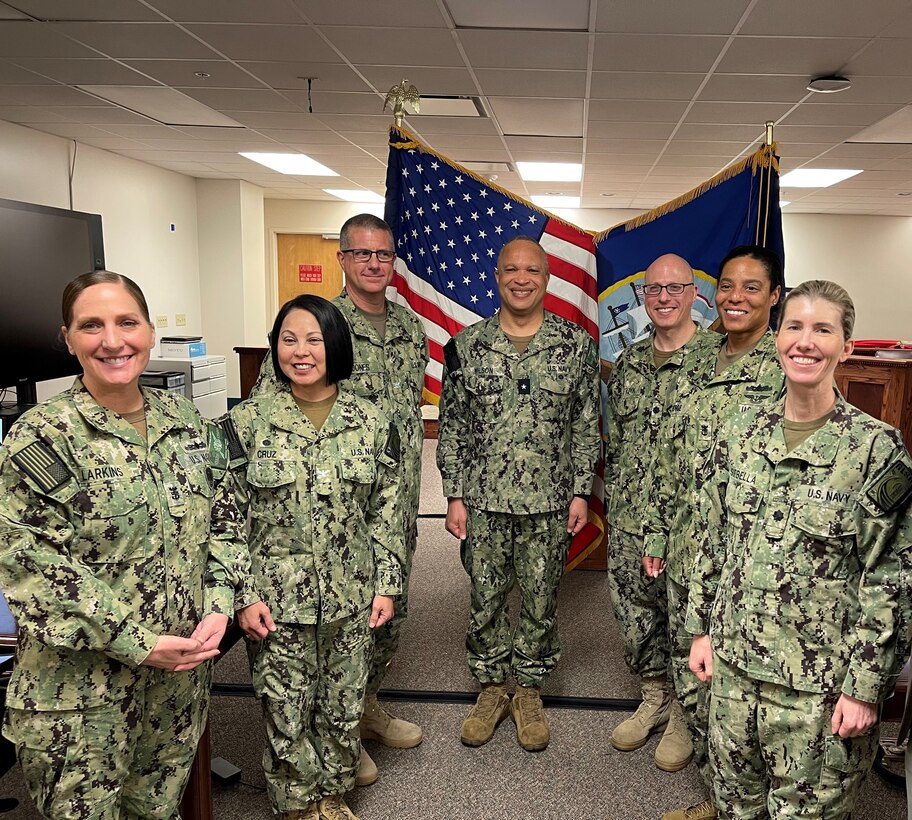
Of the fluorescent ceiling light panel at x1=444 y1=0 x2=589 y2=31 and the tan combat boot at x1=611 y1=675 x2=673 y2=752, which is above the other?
the fluorescent ceiling light panel at x1=444 y1=0 x2=589 y2=31

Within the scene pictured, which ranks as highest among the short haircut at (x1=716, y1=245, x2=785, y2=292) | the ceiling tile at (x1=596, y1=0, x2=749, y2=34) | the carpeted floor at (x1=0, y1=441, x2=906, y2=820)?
the ceiling tile at (x1=596, y1=0, x2=749, y2=34)

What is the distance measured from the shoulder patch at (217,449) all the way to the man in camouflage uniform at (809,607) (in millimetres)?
1165

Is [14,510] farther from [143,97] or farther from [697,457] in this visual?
[143,97]

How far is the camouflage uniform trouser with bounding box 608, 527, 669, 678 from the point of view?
2.54 metres

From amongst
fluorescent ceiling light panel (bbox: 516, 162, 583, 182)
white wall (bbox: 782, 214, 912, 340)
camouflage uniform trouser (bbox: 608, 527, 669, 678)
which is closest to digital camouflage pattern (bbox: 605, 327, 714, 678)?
camouflage uniform trouser (bbox: 608, 527, 669, 678)

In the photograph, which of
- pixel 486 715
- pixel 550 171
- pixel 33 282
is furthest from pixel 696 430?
pixel 550 171

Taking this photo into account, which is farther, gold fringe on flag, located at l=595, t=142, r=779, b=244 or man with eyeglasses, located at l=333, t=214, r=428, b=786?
gold fringe on flag, located at l=595, t=142, r=779, b=244

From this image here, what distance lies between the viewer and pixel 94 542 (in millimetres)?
1444

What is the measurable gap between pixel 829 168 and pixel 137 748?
763cm

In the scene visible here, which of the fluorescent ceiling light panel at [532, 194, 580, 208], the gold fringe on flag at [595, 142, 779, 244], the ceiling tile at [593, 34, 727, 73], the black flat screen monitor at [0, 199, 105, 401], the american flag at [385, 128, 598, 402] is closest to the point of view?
the gold fringe on flag at [595, 142, 779, 244]

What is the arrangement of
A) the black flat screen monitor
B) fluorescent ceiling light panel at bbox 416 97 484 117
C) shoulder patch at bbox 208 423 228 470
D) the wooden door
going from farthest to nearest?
1. the wooden door
2. fluorescent ceiling light panel at bbox 416 97 484 117
3. the black flat screen monitor
4. shoulder patch at bbox 208 423 228 470

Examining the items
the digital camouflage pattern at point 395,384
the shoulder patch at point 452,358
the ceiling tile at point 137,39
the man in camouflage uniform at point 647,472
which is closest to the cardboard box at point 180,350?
the ceiling tile at point 137,39

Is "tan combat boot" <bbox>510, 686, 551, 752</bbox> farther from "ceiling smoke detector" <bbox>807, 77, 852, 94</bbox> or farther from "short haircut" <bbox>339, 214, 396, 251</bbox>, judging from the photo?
"ceiling smoke detector" <bbox>807, 77, 852, 94</bbox>

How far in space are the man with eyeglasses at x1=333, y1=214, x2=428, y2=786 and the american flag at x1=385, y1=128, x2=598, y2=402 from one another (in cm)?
72
